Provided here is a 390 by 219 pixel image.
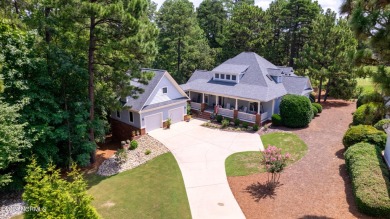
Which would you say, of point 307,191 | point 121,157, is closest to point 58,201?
point 121,157

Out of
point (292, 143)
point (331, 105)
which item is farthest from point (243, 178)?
point (331, 105)

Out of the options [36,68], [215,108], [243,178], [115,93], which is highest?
[36,68]

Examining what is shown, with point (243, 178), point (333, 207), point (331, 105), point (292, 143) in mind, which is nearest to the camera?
point (333, 207)

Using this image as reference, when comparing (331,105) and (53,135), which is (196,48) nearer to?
(331,105)

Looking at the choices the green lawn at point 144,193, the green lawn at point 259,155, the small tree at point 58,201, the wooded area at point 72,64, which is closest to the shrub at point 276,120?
the green lawn at point 259,155

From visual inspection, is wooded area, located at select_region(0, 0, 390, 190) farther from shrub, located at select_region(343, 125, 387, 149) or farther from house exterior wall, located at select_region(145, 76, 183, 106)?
shrub, located at select_region(343, 125, 387, 149)

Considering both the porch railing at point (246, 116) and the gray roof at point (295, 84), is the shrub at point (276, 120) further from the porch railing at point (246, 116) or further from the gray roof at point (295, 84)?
the gray roof at point (295, 84)
